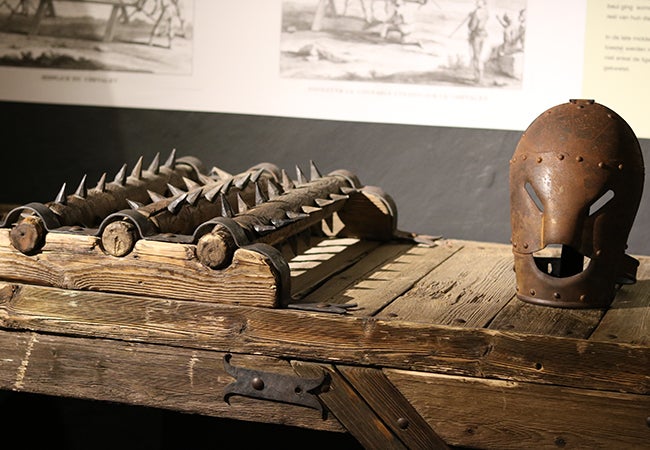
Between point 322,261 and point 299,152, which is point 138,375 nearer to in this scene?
point 322,261

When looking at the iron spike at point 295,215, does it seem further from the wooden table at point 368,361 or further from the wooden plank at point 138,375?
the wooden plank at point 138,375

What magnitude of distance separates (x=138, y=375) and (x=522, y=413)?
110 cm

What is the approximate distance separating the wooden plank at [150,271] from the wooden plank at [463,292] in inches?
14.4

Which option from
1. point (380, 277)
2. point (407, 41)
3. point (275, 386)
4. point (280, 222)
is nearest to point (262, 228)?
point (280, 222)

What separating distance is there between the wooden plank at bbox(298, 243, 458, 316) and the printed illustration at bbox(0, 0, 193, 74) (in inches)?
68.0

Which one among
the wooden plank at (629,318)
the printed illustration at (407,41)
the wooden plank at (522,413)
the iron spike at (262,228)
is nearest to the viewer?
the wooden plank at (522,413)

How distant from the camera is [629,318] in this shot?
124 inches

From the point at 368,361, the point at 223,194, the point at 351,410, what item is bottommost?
the point at 351,410

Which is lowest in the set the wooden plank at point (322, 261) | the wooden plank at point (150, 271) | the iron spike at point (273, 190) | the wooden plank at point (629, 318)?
the wooden plank at point (322, 261)

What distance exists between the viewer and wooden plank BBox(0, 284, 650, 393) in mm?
2816

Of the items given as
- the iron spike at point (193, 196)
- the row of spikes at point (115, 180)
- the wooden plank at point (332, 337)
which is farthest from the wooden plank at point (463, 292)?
the row of spikes at point (115, 180)

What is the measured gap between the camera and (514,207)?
10.7 ft

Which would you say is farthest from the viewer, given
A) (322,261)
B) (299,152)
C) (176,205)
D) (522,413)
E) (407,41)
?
(299,152)

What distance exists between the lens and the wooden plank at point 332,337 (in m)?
2.82
